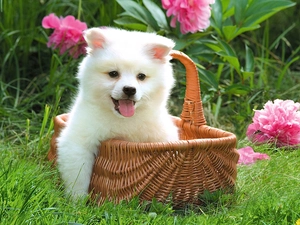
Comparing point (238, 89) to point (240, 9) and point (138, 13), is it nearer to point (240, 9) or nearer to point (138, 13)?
point (240, 9)

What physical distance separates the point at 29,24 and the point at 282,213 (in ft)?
10.6

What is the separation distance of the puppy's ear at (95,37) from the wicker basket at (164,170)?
481 mm

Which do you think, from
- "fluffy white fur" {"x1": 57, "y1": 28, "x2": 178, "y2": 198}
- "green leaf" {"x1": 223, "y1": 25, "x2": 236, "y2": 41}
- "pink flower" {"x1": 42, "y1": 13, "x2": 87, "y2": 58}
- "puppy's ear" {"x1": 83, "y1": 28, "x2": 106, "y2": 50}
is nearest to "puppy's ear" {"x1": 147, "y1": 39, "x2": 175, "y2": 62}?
"fluffy white fur" {"x1": 57, "y1": 28, "x2": 178, "y2": 198}

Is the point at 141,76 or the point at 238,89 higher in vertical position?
the point at 141,76

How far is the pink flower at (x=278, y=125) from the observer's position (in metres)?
4.05

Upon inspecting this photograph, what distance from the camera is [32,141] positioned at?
3.92 metres

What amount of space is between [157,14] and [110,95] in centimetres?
162

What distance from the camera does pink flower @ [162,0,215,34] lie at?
4.10m

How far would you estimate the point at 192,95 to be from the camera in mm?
3523

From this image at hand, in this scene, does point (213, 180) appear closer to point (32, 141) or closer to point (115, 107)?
point (115, 107)

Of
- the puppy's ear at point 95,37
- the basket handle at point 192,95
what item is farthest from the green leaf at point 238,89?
the puppy's ear at point 95,37

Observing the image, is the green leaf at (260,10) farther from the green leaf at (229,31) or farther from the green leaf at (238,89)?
the green leaf at (238,89)

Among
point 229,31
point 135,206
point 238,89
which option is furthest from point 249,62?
point 135,206

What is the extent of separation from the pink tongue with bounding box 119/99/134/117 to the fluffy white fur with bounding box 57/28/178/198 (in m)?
0.04
